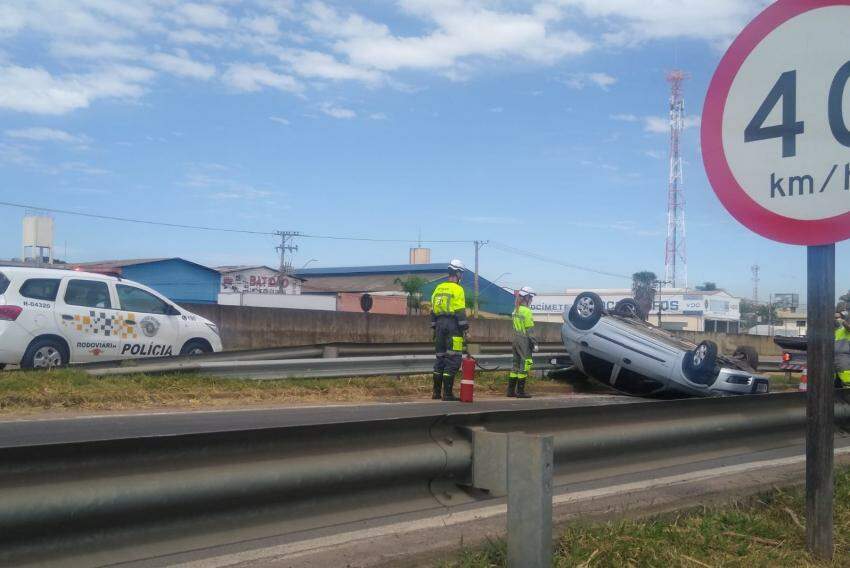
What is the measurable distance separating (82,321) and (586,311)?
7.72 metres

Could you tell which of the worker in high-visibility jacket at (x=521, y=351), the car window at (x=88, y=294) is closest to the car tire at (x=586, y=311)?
the worker in high-visibility jacket at (x=521, y=351)

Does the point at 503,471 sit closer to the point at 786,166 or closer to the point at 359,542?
the point at 359,542

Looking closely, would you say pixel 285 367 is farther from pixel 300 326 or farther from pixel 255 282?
pixel 255 282

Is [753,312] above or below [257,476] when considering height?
above

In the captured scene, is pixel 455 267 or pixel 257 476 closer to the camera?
pixel 257 476

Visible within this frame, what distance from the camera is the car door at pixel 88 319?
1273 cm

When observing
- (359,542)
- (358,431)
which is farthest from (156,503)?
(359,542)

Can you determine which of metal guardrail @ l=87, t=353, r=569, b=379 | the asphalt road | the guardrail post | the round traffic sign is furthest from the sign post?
metal guardrail @ l=87, t=353, r=569, b=379

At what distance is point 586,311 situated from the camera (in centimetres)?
1364

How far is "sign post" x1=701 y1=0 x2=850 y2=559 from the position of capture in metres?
3.58

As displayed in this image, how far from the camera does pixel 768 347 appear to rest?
41.4 meters

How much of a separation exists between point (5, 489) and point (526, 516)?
1.62 m

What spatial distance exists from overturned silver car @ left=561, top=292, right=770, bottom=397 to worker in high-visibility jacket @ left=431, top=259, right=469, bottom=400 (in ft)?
8.35

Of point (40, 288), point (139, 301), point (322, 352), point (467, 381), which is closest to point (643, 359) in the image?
point (467, 381)
